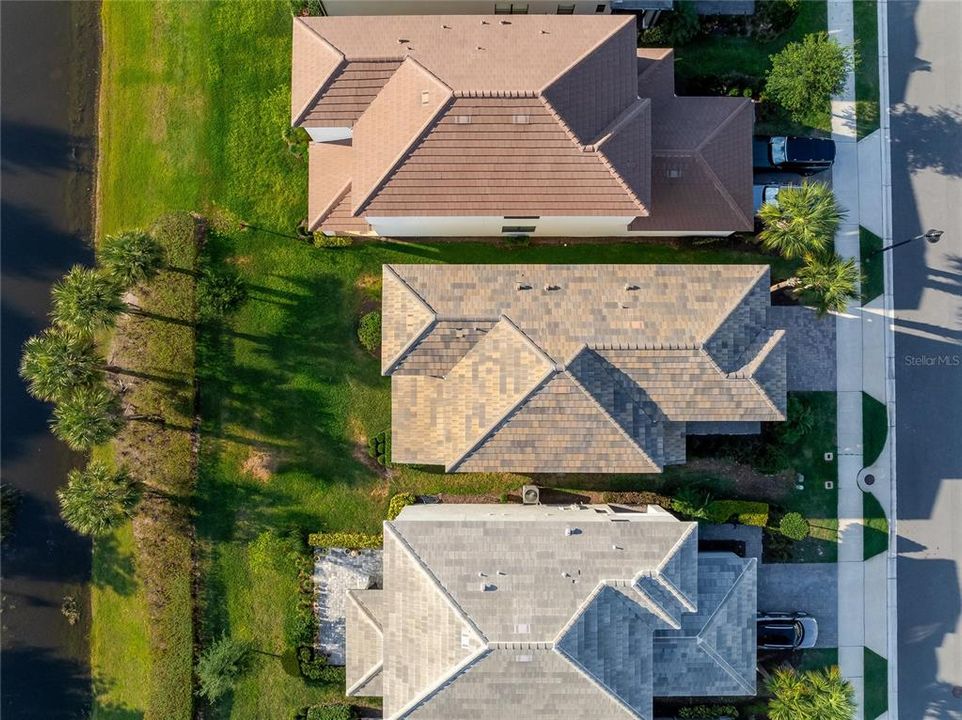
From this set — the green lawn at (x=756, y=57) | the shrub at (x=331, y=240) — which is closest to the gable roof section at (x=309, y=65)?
the shrub at (x=331, y=240)

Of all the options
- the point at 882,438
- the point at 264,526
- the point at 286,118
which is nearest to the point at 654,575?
the point at 882,438

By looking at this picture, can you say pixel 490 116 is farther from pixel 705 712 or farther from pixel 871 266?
pixel 705 712

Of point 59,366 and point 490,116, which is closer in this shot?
point 490,116

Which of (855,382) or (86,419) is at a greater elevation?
(855,382)

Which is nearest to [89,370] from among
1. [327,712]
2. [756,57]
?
[327,712]

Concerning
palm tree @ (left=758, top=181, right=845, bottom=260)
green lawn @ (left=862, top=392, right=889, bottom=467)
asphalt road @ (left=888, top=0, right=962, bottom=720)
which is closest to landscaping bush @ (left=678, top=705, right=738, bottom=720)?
asphalt road @ (left=888, top=0, right=962, bottom=720)

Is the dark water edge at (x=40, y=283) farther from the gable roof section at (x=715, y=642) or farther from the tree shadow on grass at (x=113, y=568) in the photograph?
the gable roof section at (x=715, y=642)
